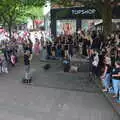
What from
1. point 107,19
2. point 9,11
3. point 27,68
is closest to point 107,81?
point 27,68

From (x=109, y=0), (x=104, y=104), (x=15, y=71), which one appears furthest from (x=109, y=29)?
(x=104, y=104)

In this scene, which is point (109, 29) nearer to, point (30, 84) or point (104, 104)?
point (30, 84)

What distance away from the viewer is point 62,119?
1173 cm

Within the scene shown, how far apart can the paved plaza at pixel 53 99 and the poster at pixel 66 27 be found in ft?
44.3

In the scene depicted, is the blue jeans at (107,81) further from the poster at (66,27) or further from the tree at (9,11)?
the poster at (66,27)

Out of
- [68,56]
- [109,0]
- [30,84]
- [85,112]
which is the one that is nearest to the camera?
[85,112]

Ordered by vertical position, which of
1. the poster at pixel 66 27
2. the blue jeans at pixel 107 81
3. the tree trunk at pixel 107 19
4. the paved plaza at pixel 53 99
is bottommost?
the paved plaza at pixel 53 99

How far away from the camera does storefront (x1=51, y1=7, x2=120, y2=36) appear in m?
31.6

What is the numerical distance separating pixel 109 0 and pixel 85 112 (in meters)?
Result: 9.89

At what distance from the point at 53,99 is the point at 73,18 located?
18.9 metres

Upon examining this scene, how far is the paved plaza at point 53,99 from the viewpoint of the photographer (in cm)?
1222

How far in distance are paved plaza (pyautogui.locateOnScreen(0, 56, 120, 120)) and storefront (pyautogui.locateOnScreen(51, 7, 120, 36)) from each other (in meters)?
11.8

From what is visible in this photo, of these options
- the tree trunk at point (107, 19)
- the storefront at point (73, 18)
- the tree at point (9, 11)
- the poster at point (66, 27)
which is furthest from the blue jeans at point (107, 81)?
the poster at point (66, 27)

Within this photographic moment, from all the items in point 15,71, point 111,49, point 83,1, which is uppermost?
point 83,1
